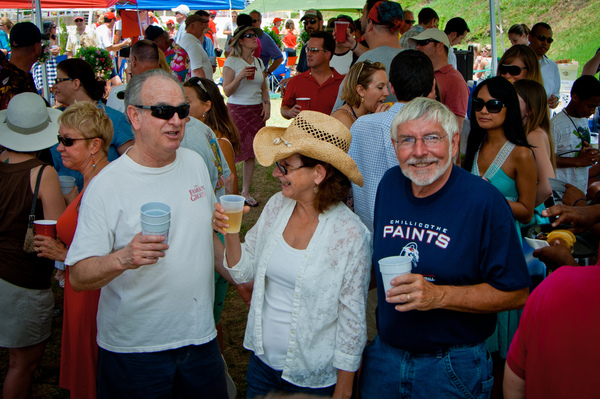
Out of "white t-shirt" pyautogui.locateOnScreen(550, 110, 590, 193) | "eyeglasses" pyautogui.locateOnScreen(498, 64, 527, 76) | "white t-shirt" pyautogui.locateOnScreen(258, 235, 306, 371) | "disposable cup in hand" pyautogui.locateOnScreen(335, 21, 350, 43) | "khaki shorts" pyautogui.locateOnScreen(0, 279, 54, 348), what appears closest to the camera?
"white t-shirt" pyautogui.locateOnScreen(258, 235, 306, 371)

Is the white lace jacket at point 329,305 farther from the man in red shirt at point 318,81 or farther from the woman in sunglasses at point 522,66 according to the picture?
the man in red shirt at point 318,81

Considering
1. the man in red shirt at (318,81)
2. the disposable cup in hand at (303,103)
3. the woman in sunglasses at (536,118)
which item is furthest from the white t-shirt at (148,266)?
the man in red shirt at (318,81)

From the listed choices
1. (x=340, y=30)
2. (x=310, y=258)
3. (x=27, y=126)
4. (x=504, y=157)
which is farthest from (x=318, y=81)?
(x=310, y=258)

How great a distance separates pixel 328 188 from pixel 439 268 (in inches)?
25.2

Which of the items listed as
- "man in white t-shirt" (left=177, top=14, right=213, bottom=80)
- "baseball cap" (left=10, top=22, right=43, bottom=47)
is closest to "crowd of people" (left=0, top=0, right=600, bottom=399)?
"baseball cap" (left=10, top=22, right=43, bottom=47)

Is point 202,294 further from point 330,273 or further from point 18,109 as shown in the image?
point 18,109

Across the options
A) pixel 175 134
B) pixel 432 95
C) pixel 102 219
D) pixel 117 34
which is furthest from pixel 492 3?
pixel 117 34

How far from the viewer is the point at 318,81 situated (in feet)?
18.9

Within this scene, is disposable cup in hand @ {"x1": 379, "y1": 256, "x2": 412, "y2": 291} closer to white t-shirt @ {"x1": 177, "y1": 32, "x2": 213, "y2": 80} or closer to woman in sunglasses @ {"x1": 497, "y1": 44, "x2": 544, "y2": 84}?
woman in sunglasses @ {"x1": 497, "y1": 44, "x2": 544, "y2": 84}

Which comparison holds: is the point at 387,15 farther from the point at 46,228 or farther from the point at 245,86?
the point at 46,228

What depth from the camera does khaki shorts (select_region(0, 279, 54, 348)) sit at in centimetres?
292

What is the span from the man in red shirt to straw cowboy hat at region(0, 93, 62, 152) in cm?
291

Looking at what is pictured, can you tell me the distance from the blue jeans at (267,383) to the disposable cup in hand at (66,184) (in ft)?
6.12

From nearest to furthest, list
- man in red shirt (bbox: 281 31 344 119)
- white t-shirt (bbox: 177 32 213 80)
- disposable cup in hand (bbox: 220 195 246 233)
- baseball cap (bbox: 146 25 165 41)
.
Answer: disposable cup in hand (bbox: 220 195 246 233), man in red shirt (bbox: 281 31 344 119), baseball cap (bbox: 146 25 165 41), white t-shirt (bbox: 177 32 213 80)
